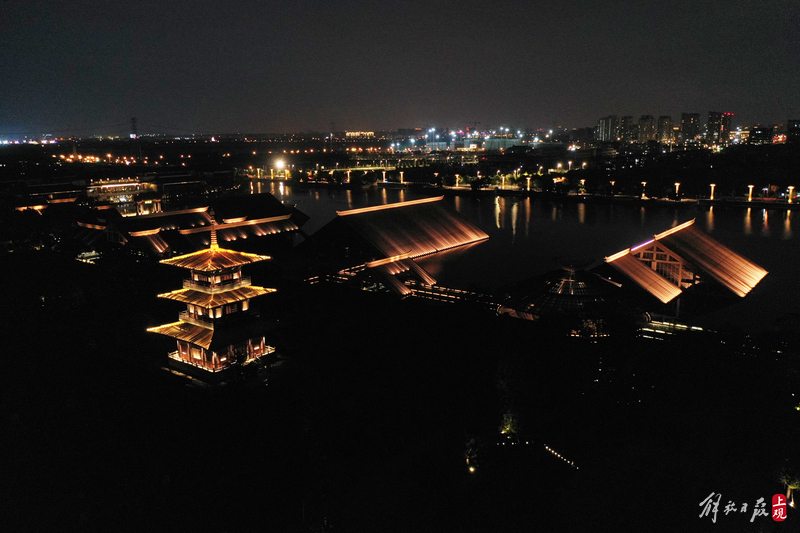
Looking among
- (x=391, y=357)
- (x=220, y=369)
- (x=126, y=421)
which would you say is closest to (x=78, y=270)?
(x=220, y=369)

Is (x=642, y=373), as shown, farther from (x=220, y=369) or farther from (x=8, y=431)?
(x=8, y=431)

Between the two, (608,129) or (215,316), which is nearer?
(215,316)

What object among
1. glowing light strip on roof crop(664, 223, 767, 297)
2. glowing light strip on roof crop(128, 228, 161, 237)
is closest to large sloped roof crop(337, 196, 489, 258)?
glowing light strip on roof crop(128, 228, 161, 237)

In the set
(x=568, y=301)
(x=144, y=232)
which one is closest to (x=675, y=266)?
(x=568, y=301)

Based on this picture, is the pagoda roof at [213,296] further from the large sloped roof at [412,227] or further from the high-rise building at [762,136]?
the high-rise building at [762,136]

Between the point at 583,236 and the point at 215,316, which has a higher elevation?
the point at 215,316

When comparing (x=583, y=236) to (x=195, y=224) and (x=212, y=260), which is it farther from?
(x=212, y=260)

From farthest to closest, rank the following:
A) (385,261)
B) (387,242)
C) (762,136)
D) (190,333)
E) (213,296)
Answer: (762,136), (387,242), (385,261), (190,333), (213,296)
